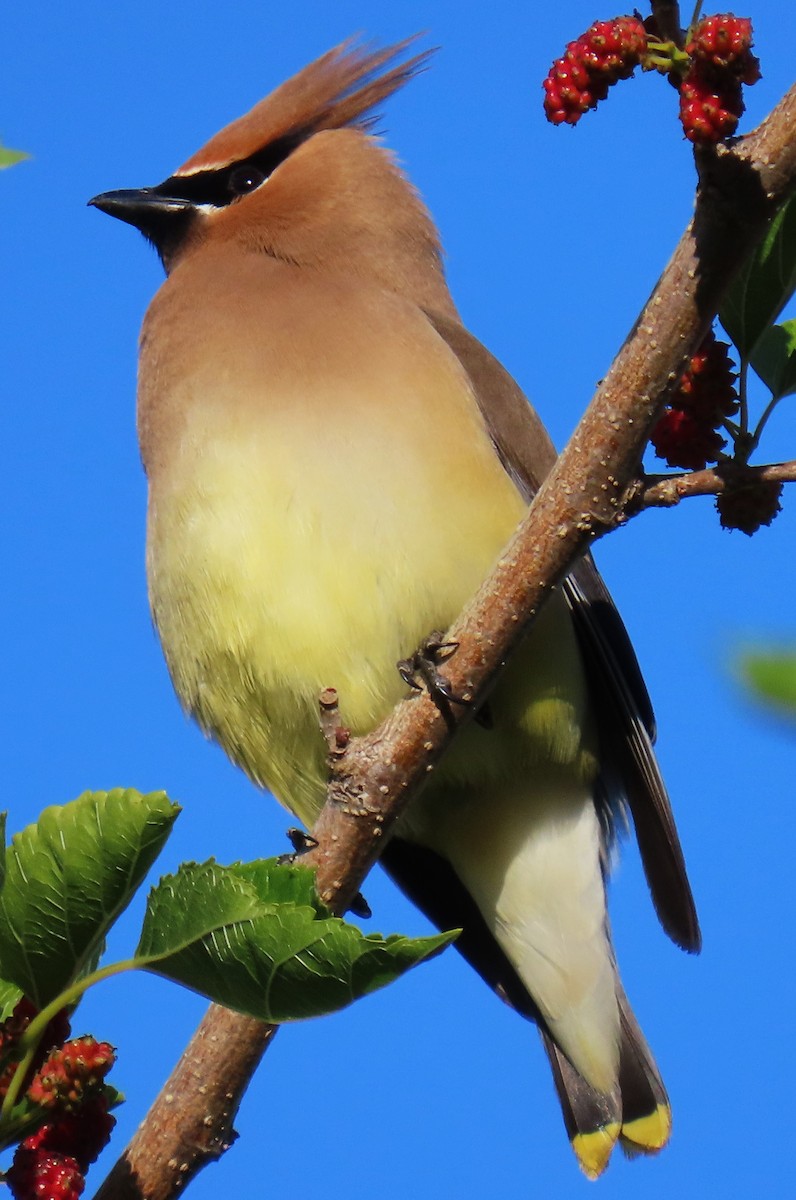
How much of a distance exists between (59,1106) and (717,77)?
1674 mm

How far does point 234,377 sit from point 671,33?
76.7 inches

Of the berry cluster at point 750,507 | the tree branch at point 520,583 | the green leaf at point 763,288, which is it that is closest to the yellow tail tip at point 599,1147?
the tree branch at point 520,583

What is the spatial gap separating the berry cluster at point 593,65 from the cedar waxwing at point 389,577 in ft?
4.68

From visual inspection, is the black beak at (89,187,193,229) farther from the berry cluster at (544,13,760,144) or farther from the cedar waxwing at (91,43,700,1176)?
the berry cluster at (544,13,760,144)

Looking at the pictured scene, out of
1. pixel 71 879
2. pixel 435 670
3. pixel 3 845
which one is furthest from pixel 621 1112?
pixel 3 845

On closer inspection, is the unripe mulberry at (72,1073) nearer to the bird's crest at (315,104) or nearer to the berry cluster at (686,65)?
the berry cluster at (686,65)

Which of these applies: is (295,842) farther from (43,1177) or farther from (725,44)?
(725,44)

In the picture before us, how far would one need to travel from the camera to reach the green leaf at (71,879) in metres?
2.12

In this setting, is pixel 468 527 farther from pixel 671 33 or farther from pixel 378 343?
pixel 671 33

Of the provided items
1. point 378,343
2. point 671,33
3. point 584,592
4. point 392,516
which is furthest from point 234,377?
point 671,33

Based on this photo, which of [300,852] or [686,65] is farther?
[300,852]

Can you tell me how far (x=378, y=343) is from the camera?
4.00 meters

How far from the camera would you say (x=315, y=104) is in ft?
17.4

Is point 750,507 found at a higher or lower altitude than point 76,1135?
higher
